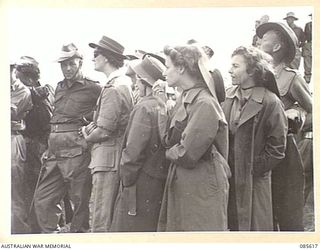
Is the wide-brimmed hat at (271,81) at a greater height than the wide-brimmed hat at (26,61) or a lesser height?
lesser

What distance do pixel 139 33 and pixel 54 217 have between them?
0.87 m

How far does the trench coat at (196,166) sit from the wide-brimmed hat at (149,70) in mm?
139

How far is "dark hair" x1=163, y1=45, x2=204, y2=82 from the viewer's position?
234 cm

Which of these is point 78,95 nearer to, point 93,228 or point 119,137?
point 119,137

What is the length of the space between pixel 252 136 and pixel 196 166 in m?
0.27

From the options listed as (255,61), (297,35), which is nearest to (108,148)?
(255,61)

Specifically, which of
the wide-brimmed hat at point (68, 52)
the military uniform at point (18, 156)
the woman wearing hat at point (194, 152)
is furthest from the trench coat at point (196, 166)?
the military uniform at point (18, 156)

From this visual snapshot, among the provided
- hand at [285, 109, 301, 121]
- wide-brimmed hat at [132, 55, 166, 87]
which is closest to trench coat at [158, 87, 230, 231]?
wide-brimmed hat at [132, 55, 166, 87]

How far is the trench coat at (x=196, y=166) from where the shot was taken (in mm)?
2322

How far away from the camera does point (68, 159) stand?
2.38 m

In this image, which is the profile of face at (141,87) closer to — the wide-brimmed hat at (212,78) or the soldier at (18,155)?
the wide-brimmed hat at (212,78)

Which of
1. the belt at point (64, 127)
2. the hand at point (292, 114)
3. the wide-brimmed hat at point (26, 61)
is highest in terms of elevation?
the wide-brimmed hat at point (26, 61)

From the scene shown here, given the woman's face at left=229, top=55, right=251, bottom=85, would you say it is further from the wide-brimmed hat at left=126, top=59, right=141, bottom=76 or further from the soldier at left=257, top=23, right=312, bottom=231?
the wide-brimmed hat at left=126, top=59, right=141, bottom=76

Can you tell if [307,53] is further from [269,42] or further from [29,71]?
[29,71]
